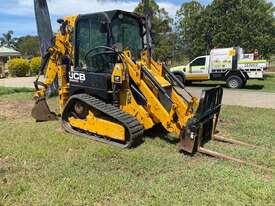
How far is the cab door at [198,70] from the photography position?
→ 18797mm

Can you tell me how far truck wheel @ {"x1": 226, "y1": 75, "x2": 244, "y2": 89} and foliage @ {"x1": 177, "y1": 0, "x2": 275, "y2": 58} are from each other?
7775mm

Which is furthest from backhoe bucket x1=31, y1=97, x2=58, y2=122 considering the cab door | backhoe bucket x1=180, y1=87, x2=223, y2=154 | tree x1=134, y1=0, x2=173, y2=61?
→ tree x1=134, y1=0, x2=173, y2=61

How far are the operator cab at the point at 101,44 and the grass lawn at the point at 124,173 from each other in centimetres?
110

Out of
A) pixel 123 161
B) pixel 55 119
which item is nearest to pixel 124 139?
pixel 123 161

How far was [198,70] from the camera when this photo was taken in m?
19.0

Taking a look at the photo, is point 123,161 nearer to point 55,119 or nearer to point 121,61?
point 121,61

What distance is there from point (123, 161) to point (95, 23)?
2.94 metres

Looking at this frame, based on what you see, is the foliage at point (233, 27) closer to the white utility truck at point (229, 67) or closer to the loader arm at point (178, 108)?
the white utility truck at point (229, 67)

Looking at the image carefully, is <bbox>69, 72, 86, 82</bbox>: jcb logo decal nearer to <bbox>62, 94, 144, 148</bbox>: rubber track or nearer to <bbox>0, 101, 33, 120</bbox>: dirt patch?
<bbox>62, 94, 144, 148</bbox>: rubber track

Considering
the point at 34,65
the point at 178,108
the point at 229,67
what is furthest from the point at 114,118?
the point at 34,65

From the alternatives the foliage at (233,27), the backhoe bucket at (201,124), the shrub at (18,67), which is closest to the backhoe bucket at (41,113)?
the backhoe bucket at (201,124)

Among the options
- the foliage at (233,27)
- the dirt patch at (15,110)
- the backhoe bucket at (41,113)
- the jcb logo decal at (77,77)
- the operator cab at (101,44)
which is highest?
the foliage at (233,27)

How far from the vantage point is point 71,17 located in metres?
7.34

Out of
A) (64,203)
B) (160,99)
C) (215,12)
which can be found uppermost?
(215,12)
